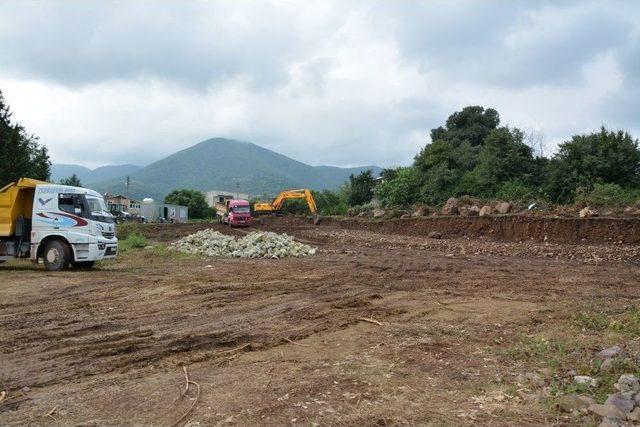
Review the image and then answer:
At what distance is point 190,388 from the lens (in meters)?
5.30

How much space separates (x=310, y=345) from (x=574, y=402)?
3332mm

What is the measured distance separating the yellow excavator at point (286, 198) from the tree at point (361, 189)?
20.3ft

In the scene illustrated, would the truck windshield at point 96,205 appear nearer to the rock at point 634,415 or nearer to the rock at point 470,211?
the rock at point 634,415

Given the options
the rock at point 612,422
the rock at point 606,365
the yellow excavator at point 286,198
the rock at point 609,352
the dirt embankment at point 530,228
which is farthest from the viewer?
the yellow excavator at point 286,198

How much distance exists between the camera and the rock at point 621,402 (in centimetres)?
457

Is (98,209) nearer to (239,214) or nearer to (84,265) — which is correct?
(84,265)

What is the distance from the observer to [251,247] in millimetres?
22031

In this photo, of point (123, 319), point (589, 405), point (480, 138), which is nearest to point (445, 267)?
point (123, 319)

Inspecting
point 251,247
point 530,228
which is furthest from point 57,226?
point 530,228

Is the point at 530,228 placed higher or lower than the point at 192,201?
lower

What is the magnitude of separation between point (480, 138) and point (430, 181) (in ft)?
41.3

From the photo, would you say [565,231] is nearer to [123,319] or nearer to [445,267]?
[445,267]

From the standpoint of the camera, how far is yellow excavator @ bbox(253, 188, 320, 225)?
43406mm

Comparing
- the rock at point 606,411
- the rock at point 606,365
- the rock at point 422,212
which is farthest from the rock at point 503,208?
the rock at point 606,411
